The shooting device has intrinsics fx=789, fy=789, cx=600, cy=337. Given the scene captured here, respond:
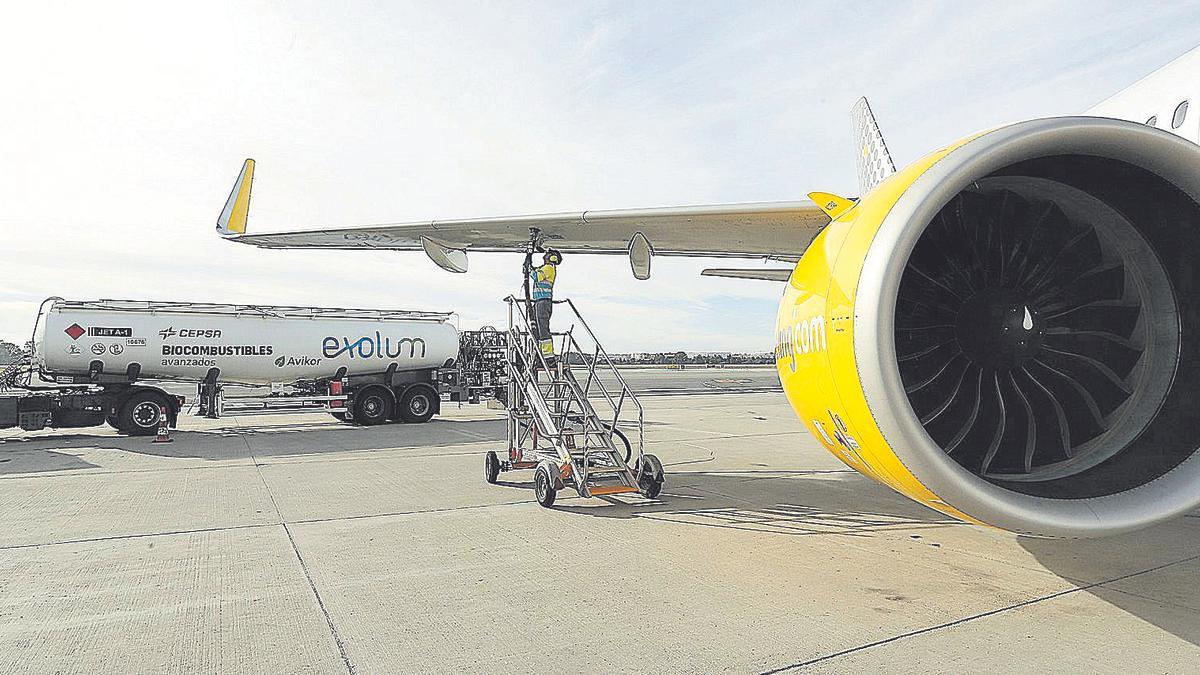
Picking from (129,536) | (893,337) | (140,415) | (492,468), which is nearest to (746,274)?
(492,468)

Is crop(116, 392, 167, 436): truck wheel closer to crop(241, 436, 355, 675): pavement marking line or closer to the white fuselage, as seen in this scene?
crop(241, 436, 355, 675): pavement marking line

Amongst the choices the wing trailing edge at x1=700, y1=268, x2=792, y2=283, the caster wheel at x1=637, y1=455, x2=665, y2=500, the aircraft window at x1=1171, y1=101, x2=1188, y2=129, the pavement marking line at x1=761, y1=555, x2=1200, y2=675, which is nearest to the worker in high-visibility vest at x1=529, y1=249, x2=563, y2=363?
the caster wheel at x1=637, y1=455, x2=665, y2=500

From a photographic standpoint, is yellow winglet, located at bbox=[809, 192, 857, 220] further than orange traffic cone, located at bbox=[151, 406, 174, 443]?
No

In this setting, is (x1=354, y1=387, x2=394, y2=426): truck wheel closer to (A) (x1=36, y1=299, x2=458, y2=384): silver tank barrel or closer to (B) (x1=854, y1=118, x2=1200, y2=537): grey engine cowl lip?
(A) (x1=36, y1=299, x2=458, y2=384): silver tank barrel

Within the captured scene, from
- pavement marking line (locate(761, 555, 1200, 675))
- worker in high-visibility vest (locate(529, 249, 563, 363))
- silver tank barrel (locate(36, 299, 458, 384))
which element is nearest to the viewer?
pavement marking line (locate(761, 555, 1200, 675))

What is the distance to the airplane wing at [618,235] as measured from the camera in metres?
6.28

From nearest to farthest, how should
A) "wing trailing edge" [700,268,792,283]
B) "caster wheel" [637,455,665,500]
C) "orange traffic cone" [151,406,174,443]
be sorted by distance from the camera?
"caster wheel" [637,455,665,500], "wing trailing edge" [700,268,792,283], "orange traffic cone" [151,406,174,443]

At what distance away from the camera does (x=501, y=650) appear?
12.3 ft

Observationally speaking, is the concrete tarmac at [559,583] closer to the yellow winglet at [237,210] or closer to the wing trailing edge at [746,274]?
the wing trailing edge at [746,274]

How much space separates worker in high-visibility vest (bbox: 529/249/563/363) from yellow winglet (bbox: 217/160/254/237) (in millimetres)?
4564

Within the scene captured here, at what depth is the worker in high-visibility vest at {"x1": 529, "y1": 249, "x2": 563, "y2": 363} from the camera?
8312mm

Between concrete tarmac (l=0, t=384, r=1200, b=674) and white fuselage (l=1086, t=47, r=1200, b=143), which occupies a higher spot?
white fuselage (l=1086, t=47, r=1200, b=143)

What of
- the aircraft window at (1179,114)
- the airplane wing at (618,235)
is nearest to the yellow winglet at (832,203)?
the airplane wing at (618,235)

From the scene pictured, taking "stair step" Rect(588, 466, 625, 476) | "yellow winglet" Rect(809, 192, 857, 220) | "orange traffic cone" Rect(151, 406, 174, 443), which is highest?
"yellow winglet" Rect(809, 192, 857, 220)
